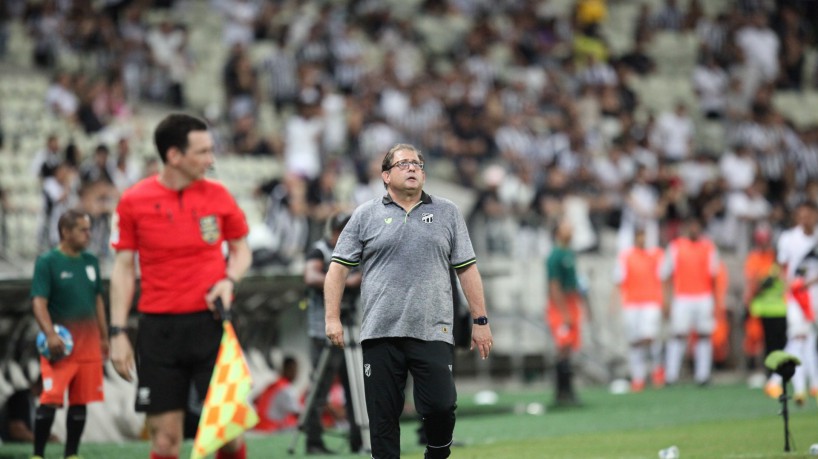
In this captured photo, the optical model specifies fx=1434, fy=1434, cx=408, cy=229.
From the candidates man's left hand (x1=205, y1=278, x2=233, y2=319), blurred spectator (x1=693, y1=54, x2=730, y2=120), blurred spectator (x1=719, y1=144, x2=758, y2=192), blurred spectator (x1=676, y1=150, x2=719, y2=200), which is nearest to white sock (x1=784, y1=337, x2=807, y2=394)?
man's left hand (x1=205, y1=278, x2=233, y2=319)

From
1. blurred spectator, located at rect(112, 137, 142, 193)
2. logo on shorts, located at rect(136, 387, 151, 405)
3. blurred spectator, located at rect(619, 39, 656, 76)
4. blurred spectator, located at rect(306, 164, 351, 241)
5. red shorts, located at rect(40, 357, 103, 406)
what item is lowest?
red shorts, located at rect(40, 357, 103, 406)

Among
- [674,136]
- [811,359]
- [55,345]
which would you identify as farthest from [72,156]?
[674,136]

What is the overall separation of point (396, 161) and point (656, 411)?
30.5 ft

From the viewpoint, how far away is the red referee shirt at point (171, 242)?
868 centimetres

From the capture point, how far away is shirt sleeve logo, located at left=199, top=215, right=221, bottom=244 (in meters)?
8.77

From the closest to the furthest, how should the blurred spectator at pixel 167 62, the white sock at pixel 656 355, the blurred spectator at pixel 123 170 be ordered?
the blurred spectator at pixel 123 170 → the white sock at pixel 656 355 → the blurred spectator at pixel 167 62

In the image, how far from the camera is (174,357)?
8.60 m

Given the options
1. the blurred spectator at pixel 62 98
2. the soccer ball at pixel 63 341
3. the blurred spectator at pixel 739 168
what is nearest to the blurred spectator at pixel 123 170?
the blurred spectator at pixel 62 98

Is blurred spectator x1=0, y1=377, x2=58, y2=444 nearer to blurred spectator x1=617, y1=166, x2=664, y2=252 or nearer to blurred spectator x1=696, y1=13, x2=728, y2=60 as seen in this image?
blurred spectator x1=617, y1=166, x2=664, y2=252

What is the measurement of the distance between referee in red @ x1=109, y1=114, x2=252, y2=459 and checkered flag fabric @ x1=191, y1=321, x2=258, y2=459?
182 mm

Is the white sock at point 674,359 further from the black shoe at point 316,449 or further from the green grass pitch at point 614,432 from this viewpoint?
the black shoe at point 316,449

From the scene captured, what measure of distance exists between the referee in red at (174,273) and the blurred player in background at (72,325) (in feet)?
10.4

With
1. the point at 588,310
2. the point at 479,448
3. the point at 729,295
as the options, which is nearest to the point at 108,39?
the point at 588,310

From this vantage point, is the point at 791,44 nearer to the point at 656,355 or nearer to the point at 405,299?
the point at 656,355
